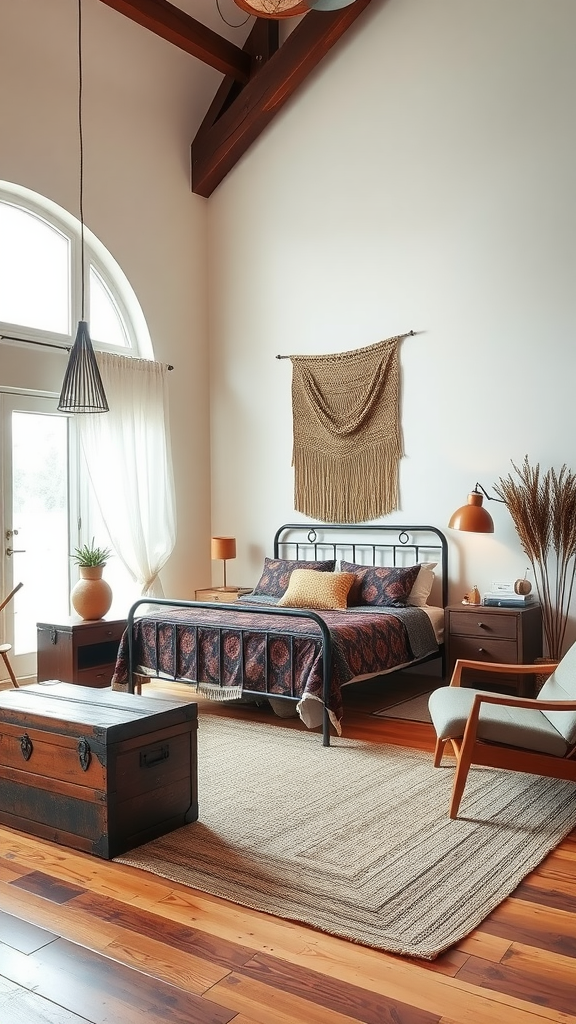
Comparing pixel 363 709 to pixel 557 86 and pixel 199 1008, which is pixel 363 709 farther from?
pixel 557 86

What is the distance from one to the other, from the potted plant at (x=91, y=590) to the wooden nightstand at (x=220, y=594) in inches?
A: 38.6

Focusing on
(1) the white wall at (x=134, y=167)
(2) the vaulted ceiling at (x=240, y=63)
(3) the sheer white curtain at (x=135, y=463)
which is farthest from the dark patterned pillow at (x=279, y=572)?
(2) the vaulted ceiling at (x=240, y=63)

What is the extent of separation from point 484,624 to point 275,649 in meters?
1.32

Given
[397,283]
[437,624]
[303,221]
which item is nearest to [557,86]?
[397,283]

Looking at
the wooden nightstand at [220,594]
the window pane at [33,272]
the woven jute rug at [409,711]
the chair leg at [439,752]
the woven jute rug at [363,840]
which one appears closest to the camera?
the woven jute rug at [363,840]

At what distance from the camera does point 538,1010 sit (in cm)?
189

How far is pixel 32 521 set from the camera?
5.54 meters

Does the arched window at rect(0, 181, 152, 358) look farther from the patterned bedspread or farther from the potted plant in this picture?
the patterned bedspread

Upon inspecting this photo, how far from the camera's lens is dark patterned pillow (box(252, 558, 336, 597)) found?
567cm

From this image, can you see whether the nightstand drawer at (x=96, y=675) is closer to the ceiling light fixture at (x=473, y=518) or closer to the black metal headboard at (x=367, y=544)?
the black metal headboard at (x=367, y=544)

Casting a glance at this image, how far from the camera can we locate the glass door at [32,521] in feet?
17.6

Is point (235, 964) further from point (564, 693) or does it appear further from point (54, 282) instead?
point (54, 282)

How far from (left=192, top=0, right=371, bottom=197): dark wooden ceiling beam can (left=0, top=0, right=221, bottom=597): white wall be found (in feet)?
0.54

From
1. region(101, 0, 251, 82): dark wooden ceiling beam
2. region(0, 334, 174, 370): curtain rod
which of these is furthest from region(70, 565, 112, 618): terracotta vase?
region(101, 0, 251, 82): dark wooden ceiling beam
